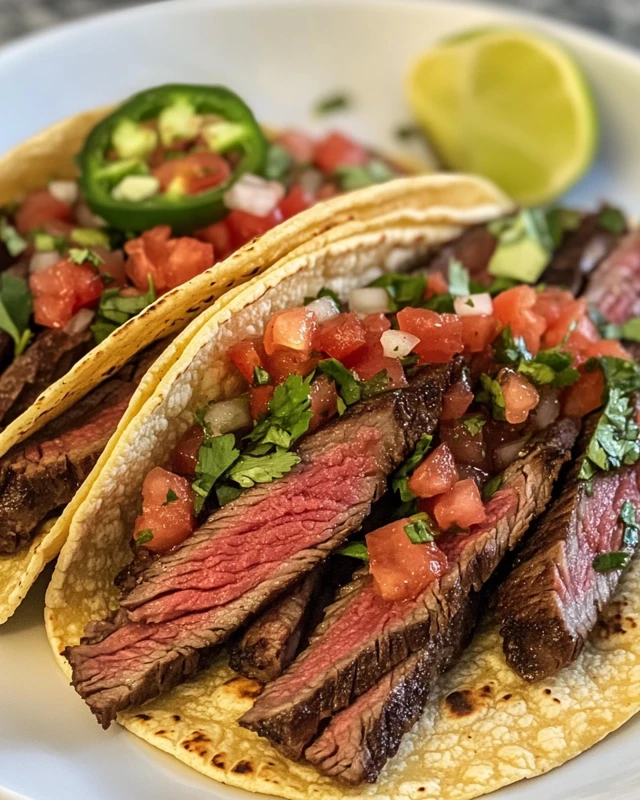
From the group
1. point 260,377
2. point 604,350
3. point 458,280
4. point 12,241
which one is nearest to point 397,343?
point 260,377

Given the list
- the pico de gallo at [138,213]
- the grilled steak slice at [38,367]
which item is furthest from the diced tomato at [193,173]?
the grilled steak slice at [38,367]

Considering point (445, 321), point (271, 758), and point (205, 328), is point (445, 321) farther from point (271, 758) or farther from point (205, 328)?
point (271, 758)

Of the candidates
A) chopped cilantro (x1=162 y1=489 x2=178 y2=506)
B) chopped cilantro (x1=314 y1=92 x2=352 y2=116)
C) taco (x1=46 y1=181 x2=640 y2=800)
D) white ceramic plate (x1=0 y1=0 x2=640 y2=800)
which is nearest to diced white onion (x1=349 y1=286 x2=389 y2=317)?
taco (x1=46 y1=181 x2=640 y2=800)

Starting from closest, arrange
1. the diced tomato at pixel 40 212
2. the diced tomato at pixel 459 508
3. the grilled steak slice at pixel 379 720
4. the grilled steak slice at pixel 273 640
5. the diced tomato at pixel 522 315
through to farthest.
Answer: the grilled steak slice at pixel 379 720, the grilled steak slice at pixel 273 640, the diced tomato at pixel 459 508, the diced tomato at pixel 522 315, the diced tomato at pixel 40 212

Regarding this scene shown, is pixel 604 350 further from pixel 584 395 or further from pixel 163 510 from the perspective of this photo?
pixel 163 510

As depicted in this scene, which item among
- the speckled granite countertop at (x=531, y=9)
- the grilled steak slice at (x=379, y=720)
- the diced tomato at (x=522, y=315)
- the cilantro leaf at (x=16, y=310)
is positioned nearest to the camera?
the grilled steak slice at (x=379, y=720)

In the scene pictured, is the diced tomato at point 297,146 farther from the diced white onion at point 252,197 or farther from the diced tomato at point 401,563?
the diced tomato at point 401,563
